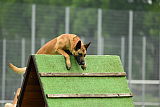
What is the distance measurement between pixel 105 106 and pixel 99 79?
0.42 meters

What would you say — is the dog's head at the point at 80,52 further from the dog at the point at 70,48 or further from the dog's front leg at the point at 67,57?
the dog's front leg at the point at 67,57

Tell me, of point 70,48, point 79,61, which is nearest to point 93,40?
point 70,48

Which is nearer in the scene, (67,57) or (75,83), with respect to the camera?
(75,83)

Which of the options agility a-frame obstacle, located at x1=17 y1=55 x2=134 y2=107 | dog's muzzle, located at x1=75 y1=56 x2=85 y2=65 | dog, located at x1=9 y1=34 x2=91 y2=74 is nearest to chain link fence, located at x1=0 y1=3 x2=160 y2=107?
agility a-frame obstacle, located at x1=17 y1=55 x2=134 y2=107

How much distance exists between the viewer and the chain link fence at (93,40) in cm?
1798

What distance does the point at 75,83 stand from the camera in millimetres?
8508

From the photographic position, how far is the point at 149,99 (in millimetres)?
19469

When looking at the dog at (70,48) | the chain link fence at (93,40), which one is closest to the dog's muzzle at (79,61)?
the dog at (70,48)

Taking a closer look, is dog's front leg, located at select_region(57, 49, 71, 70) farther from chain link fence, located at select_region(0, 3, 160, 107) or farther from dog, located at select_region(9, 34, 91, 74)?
chain link fence, located at select_region(0, 3, 160, 107)

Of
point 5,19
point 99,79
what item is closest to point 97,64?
point 99,79

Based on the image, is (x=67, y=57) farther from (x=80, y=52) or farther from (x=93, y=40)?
(x=93, y=40)

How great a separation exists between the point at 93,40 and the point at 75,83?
9948 mm

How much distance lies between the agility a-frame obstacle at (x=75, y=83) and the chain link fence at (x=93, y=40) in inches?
350

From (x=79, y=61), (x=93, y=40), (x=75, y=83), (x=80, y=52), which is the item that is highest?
(x=93, y=40)
